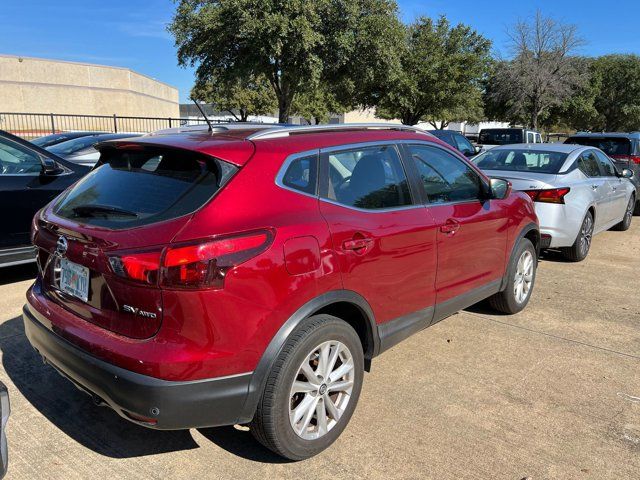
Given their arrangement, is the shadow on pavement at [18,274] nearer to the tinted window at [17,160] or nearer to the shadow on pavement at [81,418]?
the tinted window at [17,160]

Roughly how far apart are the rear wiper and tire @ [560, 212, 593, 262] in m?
6.04

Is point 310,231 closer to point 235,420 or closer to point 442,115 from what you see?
point 235,420

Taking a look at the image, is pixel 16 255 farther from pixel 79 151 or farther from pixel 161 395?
pixel 79 151

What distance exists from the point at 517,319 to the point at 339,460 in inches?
110

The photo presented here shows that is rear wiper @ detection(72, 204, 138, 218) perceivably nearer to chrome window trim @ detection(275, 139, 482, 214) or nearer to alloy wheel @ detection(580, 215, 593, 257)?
chrome window trim @ detection(275, 139, 482, 214)

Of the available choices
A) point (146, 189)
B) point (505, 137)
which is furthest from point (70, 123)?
point (146, 189)

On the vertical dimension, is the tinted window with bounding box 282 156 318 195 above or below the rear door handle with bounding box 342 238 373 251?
above

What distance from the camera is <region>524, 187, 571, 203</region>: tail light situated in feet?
20.8

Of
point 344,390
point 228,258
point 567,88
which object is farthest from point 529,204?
point 567,88

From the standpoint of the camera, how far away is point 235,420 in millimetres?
2469

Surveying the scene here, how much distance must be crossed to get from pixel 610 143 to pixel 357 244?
1078 cm

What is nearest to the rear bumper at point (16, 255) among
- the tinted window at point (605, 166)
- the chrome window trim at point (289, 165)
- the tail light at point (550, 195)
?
the chrome window trim at point (289, 165)

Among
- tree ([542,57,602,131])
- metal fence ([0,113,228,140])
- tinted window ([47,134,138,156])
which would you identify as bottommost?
tinted window ([47,134,138,156])

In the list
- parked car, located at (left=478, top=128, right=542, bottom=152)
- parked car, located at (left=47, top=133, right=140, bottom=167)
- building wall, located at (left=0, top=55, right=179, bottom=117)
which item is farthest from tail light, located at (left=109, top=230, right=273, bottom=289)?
building wall, located at (left=0, top=55, right=179, bottom=117)
